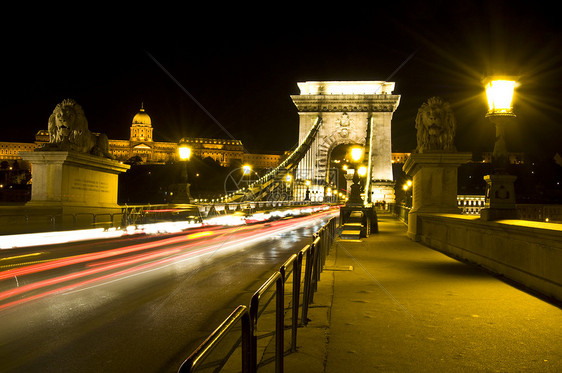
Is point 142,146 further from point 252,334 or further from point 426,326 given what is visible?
point 252,334

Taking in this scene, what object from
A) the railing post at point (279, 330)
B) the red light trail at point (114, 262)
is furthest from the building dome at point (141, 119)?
the railing post at point (279, 330)

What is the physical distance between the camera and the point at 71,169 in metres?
17.5

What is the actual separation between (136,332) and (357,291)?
3.24 metres

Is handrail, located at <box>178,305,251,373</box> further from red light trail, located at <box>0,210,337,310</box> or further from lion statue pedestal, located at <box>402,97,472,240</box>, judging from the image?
lion statue pedestal, located at <box>402,97,472,240</box>

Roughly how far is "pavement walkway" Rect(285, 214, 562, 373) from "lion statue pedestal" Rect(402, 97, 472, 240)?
5.00m

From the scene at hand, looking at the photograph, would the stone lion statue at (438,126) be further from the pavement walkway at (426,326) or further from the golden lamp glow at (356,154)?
the pavement walkway at (426,326)

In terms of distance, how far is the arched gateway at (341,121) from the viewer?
2591 inches

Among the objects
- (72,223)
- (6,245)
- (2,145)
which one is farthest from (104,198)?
(2,145)

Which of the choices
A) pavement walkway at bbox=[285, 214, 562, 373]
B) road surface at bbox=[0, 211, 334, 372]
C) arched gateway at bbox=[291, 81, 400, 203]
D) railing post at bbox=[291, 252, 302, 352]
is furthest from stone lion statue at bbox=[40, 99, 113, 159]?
arched gateway at bbox=[291, 81, 400, 203]

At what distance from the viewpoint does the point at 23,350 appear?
15.6 ft

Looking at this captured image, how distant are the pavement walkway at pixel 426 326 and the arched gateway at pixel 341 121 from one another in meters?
57.1

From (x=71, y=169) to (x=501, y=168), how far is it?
13857 millimetres

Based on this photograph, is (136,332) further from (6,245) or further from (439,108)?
(439,108)

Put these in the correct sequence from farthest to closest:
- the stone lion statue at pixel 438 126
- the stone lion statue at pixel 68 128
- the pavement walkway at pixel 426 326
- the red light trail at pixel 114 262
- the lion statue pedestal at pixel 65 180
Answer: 1. the stone lion statue at pixel 68 128
2. the lion statue pedestal at pixel 65 180
3. the stone lion statue at pixel 438 126
4. the red light trail at pixel 114 262
5. the pavement walkway at pixel 426 326
